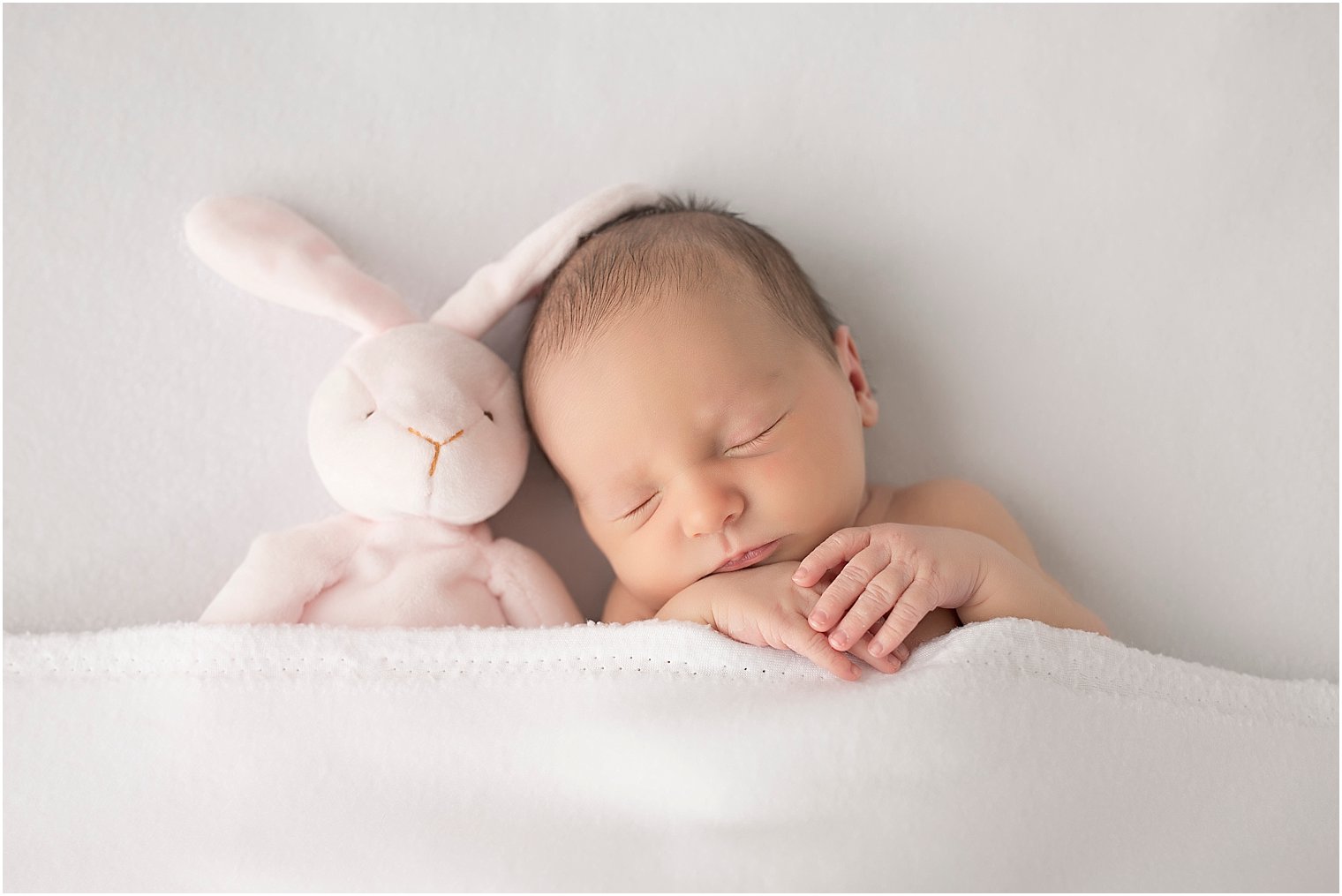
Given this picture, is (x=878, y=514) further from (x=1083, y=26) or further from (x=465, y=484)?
(x=1083, y=26)

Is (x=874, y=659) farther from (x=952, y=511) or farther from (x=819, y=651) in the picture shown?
(x=952, y=511)

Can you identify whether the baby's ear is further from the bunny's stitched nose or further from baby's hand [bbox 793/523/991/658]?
the bunny's stitched nose

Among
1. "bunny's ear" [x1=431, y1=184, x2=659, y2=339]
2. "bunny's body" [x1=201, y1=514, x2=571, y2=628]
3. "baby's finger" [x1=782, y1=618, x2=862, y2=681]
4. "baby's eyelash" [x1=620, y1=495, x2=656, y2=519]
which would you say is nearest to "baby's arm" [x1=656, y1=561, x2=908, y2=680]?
"baby's finger" [x1=782, y1=618, x2=862, y2=681]

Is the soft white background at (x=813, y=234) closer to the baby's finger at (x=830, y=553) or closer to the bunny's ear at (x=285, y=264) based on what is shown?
the bunny's ear at (x=285, y=264)

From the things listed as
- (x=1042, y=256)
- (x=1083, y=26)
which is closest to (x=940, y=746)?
(x=1042, y=256)

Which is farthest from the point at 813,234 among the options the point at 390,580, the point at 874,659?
the point at 390,580

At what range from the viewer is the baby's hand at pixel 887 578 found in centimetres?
110

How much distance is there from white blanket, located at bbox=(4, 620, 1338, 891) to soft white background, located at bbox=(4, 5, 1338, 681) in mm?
278

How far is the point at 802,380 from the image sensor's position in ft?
4.08

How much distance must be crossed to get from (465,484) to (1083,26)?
46.1 inches

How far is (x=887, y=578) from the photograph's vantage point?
1.12 m

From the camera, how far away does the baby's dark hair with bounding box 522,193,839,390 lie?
4.09 feet

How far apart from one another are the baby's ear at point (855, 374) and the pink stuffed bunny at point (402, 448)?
338mm

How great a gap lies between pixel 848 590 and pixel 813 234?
64 cm
